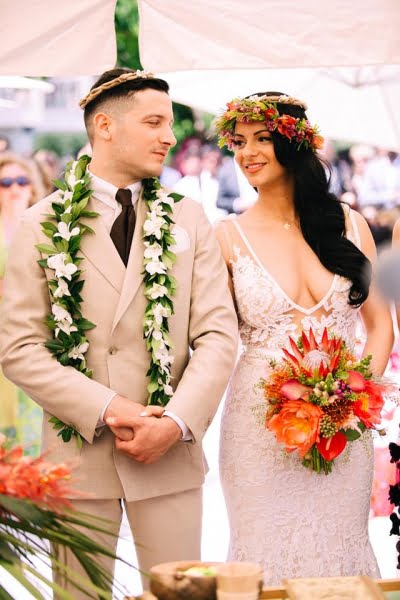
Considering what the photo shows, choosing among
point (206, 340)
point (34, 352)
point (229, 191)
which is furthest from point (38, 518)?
point (229, 191)

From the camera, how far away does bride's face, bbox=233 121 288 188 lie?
12.6 feet

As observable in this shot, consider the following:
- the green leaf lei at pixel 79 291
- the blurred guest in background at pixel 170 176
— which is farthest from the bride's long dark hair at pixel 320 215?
the blurred guest in background at pixel 170 176

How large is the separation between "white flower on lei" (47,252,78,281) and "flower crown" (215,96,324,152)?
0.97m

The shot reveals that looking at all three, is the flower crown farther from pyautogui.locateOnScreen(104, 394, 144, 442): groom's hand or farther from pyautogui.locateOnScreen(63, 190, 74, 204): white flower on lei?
pyautogui.locateOnScreen(104, 394, 144, 442): groom's hand

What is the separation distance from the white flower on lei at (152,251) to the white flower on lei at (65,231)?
23 cm

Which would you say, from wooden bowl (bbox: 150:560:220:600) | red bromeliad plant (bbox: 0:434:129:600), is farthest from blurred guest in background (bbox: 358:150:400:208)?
red bromeliad plant (bbox: 0:434:129:600)

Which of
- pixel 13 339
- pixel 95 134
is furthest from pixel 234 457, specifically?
pixel 95 134

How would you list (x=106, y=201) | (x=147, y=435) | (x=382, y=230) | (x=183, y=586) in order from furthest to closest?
(x=382, y=230) < (x=106, y=201) < (x=147, y=435) < (x=183, y=586)

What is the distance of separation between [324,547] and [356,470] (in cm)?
31

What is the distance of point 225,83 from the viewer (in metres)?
5.07

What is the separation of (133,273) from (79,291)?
19 cm

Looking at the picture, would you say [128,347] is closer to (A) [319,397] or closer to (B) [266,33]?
(A) [319,397]

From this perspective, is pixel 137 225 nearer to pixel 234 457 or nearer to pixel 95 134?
pixel 95 134

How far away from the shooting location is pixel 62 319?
325 cm
